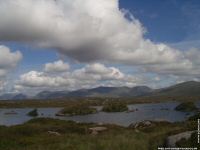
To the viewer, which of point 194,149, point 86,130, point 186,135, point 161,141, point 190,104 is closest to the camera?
point 194,149

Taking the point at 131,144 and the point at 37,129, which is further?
the point at 37,129

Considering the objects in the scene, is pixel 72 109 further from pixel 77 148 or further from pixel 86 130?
pixel 77 148

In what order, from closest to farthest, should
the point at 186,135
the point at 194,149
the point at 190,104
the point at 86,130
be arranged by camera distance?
1. the point at 194,149
2. the point at 186,135
3. the point at 86,130
4. the point at 190,104

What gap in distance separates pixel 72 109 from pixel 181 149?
152924 millimetres

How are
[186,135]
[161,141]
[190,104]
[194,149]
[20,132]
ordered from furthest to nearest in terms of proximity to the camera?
[190,104], [20,132], [161,141], [186,135], [194,149]

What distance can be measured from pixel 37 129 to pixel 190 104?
425 ft

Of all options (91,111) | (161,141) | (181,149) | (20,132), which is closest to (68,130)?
(20,132)

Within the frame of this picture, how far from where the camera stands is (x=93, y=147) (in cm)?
2595

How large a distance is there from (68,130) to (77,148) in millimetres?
26905

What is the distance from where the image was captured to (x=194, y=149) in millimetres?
20672

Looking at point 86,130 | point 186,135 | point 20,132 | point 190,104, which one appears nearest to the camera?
point 186,135

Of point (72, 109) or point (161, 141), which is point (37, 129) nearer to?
point (161, 141)

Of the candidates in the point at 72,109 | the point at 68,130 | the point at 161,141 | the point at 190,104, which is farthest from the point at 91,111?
the point at 161,141

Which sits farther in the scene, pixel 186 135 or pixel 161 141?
pixel 161 141
